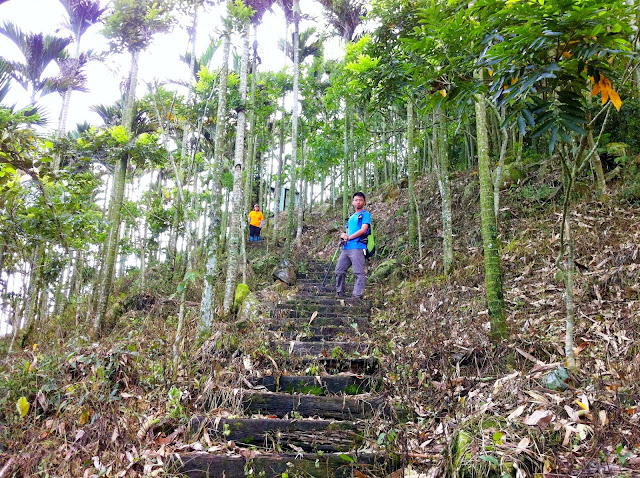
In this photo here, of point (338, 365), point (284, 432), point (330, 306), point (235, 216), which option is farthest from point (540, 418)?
point (235, 216)

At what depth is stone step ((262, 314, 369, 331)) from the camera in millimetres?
5965

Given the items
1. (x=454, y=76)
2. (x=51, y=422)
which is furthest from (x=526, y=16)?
(x=51, y=422)

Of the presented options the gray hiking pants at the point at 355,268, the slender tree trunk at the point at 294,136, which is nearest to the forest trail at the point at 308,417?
the gray hiking pants at the point at 355,268

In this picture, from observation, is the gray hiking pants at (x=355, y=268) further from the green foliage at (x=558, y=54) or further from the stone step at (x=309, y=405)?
the green foliage at (x=558, y=54)

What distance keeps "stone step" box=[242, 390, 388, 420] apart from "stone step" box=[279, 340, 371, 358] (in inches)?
32.1

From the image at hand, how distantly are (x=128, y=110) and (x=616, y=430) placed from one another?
384 inches

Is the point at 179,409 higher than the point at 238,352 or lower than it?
lower

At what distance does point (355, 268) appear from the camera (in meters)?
6.68

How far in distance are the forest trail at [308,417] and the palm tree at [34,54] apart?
417 inches

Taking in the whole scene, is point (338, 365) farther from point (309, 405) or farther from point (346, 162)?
point (346, 162)

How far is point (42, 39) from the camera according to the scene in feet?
36.4

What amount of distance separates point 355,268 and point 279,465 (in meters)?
3.89

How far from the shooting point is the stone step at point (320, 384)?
430 cm

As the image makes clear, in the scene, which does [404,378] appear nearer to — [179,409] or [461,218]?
[179,409]
